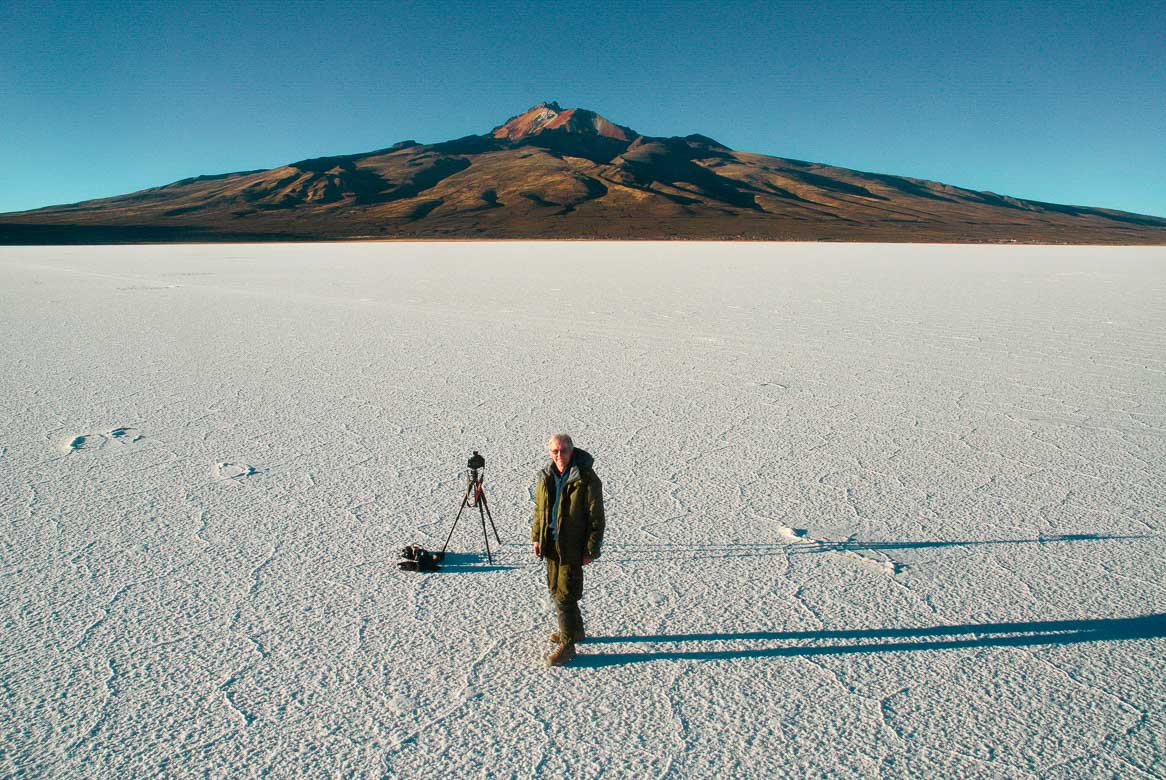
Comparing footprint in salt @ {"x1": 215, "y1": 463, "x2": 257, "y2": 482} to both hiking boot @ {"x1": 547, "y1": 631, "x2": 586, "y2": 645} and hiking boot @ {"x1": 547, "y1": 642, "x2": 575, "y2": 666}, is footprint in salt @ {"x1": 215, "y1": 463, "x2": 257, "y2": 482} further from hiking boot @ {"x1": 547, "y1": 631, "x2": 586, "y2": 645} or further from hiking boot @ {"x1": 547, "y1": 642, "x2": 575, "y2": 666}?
hiking boot @ {"x1": 547, "y1": 642, "x2": 575, "y2": 666}

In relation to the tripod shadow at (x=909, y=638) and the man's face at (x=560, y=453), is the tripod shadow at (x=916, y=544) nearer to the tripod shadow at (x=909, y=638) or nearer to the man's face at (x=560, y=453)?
the tripod shadow at (x=909, y=638)

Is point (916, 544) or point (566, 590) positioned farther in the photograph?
point (916, 544)

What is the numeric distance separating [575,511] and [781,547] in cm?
182

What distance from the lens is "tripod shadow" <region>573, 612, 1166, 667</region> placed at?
330cm

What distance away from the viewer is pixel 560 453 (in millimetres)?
Result: 3004

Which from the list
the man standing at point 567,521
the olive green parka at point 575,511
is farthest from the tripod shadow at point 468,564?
the olive green parka at point 575,511

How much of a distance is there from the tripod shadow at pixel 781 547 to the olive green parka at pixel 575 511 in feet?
3.76

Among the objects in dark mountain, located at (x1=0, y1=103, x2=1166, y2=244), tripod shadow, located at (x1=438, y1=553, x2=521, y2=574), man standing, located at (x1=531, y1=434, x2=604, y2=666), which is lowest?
tripod shadow, located at (x1=438, y1=553, x2=521, y2=574)

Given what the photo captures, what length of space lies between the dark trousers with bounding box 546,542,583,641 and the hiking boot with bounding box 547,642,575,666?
31 millimetres

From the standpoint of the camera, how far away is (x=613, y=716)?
2.92 m

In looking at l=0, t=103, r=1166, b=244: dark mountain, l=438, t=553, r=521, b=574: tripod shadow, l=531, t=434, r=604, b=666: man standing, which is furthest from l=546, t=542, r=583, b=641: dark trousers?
l=0, t=103, r=1166, b=244: dark mountain

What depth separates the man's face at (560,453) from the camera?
297 centimetres

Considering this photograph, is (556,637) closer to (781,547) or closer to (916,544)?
(781,547)

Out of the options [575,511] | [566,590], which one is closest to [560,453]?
[575,511]
